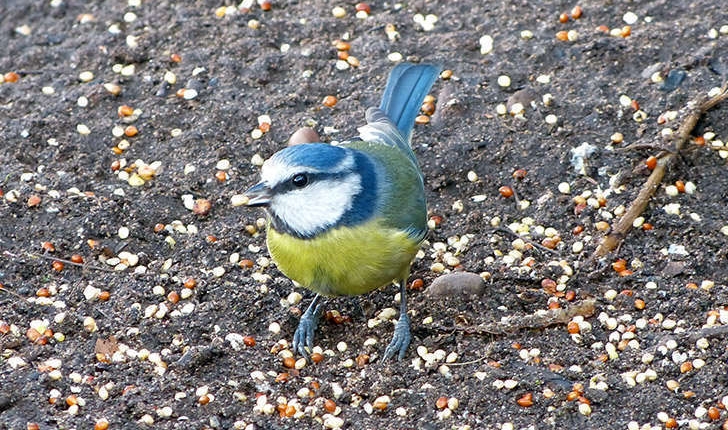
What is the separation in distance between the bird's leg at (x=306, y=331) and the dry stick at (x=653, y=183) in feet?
4.12

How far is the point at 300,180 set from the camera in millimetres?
4270

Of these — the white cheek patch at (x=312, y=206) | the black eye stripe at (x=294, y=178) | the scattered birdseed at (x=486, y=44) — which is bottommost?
the scattered birdseed at (x=486, y=44)

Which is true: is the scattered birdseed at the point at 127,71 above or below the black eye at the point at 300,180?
below

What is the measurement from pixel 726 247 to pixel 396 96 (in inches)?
67.4

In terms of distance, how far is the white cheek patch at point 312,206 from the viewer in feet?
14.1

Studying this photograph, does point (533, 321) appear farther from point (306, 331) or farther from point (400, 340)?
point (306, 331)

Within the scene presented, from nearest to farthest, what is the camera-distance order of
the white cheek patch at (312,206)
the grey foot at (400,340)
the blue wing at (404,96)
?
the white cheek patch at (312,206) → the grey foot at (400,340) → the blue wing at (404,96)

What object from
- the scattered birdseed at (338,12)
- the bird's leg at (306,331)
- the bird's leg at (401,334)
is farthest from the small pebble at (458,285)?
the scattered birdseed at (338,12)

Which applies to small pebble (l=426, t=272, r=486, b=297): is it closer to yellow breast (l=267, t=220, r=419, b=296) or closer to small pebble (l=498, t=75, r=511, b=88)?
yellow breast (l=267, t=220, r=419, b=296)

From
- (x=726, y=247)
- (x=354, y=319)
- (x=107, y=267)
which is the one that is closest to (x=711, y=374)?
(x=726, y=247)

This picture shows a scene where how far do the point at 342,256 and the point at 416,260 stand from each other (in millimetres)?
863

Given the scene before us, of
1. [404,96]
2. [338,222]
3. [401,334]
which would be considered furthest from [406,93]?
[401,334]

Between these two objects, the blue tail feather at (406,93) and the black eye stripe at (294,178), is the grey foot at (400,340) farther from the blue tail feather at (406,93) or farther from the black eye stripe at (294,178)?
the blue tail feather at (406,93)

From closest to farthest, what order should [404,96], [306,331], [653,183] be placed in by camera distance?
[306,331] → [653,183] → [404,96]
